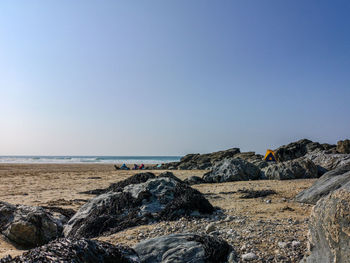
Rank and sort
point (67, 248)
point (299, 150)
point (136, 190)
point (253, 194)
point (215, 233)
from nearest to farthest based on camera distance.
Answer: point (67, 248) → point (215, 233) → point (136, 190) → point (253, 194) → point (299, 150)

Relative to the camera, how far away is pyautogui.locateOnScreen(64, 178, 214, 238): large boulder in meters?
6.02

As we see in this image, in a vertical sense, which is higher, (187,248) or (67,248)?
(67,248)

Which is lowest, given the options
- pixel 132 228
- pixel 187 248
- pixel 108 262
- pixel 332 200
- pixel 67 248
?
pixel 132 228

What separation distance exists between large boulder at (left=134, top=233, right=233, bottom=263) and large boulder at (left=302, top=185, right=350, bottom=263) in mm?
1087

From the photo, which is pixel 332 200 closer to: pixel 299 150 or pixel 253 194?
pixel 253 194

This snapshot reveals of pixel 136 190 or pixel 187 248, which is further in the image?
pixel 136 190

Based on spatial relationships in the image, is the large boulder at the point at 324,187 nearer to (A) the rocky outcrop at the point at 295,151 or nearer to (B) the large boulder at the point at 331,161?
(B) the large boulder at the point at 331,161

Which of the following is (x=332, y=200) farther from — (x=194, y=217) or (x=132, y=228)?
(x=132, y=228)

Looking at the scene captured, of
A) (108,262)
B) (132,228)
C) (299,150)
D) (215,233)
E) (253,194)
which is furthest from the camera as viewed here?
(299,150)

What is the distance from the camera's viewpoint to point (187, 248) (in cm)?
371

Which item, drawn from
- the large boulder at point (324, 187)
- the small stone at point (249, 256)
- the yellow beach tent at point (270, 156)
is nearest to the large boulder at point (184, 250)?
the small stone at point (249, 256)

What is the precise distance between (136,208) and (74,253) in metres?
4.18

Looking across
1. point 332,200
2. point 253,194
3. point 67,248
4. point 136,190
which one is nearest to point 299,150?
point 253,194

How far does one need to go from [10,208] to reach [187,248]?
5085 mm
